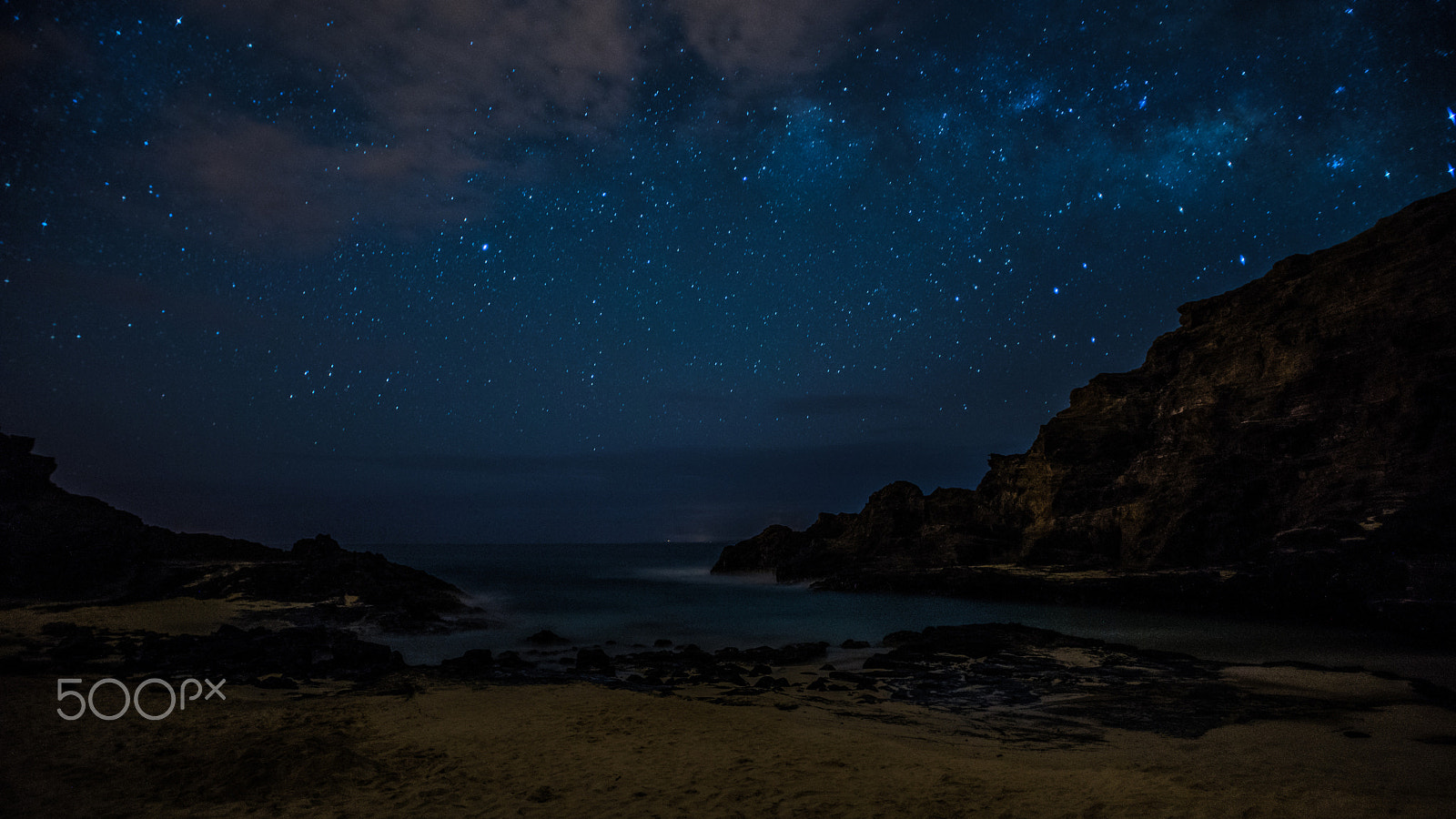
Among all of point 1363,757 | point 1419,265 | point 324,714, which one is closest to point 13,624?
point 324,714

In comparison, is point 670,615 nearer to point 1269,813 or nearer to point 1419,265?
point 1269,813

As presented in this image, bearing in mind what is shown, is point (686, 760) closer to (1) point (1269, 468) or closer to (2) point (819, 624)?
(2) point (819, 624)

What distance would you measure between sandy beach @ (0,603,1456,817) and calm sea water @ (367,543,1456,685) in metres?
9.10

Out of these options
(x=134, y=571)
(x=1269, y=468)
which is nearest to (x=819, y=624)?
(x=1269, y=468)

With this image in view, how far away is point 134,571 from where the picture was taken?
95.8 ft

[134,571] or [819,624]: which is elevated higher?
[134,571]

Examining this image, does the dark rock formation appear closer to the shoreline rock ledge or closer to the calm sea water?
the calm sea water

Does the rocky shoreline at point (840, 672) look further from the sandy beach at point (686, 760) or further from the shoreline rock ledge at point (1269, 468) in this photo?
the shoreline rock ledge at point (1269, 468)

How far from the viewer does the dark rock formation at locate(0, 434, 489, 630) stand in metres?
26.4

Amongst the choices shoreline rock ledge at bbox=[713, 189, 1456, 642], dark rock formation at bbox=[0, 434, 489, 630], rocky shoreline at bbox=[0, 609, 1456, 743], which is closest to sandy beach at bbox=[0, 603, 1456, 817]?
rocky shoreline at bbox=[0, 609, 1456, 743]

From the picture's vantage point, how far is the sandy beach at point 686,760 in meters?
7.05

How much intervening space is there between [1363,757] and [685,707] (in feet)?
34.8

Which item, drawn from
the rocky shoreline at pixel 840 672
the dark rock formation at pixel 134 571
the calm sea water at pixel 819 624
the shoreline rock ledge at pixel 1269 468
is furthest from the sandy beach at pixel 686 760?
the shoreline rock ledge at pixel 1269 468

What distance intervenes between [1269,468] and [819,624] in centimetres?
2467
